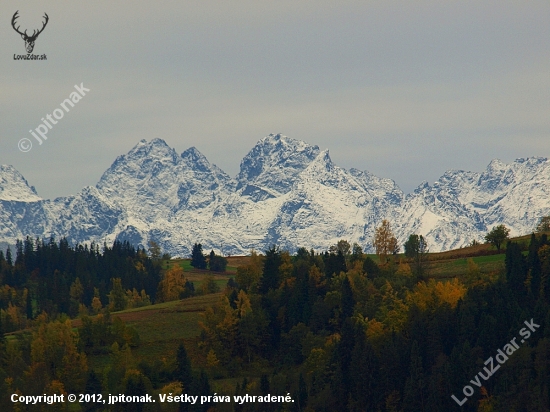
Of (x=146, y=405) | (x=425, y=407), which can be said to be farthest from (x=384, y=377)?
(x=146, y=405)

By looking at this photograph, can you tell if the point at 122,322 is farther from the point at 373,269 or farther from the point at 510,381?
the point at 510,381

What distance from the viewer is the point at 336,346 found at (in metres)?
143

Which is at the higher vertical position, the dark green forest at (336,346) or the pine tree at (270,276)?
the pine tree at (270,276)

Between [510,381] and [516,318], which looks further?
[516,318]

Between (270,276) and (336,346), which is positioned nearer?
(336,346)

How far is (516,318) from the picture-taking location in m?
134

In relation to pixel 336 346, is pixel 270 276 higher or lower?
higher

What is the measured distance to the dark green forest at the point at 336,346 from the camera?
12462cm

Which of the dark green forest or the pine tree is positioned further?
the pine tree

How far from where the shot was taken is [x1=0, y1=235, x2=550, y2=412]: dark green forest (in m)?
125

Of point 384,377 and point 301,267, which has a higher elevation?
point 301,267

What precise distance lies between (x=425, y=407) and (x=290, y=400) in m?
17.6

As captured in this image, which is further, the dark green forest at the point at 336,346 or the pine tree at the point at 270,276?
the pine tree at the point at 270,276

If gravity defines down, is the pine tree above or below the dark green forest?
above
